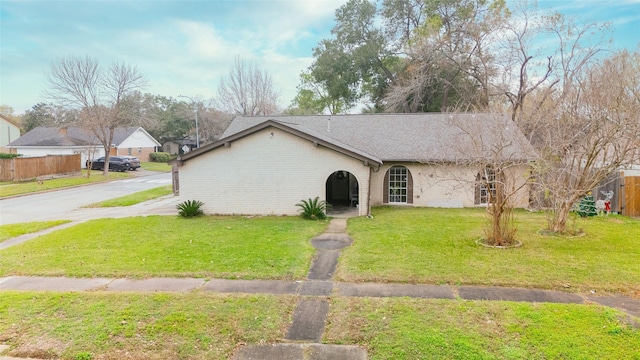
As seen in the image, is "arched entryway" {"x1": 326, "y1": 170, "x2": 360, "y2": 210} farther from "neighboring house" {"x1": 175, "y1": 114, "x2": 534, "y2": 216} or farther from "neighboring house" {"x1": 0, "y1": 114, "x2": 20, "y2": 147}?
"neighboring house" {"x1": 0, "y1": 114, "x2": 20, "y2": 147}

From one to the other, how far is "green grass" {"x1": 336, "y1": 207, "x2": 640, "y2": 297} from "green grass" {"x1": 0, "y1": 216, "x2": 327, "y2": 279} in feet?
5.81

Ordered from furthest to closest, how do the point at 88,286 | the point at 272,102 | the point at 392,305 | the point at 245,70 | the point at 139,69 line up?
the point at 272,102 → the point at 245,70 → the point at 139,69 → the point at 88,286 → the point at 392,305

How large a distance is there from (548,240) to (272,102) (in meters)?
40.9

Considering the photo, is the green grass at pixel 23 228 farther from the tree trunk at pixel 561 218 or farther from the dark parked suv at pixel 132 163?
the dark parked suv at pixel 132 163

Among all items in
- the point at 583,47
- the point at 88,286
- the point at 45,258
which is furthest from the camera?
the point at 583,47

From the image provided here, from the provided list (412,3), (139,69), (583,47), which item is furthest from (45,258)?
(412,3)

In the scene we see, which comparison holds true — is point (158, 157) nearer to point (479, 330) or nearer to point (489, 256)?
point (489, 256)

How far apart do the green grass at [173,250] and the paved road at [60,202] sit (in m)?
4.02

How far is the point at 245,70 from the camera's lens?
1785 inches

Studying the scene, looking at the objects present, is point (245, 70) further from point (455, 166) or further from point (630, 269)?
point (630, 269)

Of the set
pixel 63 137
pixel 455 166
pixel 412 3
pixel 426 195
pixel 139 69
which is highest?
pixel 412 3

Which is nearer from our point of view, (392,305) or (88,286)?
(392,305)

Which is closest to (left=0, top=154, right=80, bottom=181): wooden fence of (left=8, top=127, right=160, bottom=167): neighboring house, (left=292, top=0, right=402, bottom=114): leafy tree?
(left=8, top=127, right=160, bottom=167): neighboring house

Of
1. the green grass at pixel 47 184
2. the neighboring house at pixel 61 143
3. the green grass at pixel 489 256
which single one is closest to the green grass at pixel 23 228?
the green grass at pixel 47 184
